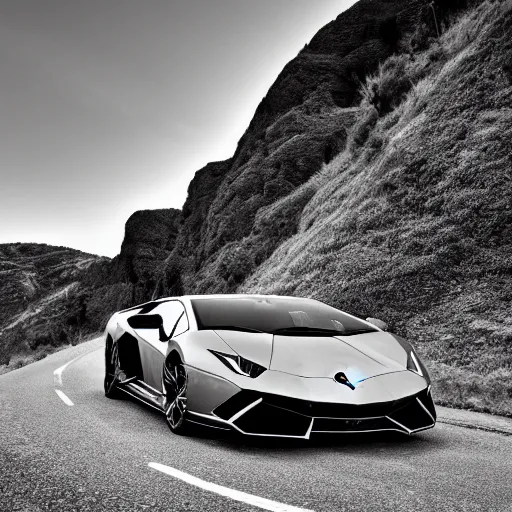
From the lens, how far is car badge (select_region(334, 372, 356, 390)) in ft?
15.7

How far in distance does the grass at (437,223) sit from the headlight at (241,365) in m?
3.56

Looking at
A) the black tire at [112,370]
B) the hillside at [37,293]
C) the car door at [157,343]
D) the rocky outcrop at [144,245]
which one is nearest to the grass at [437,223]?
the car door at [157,343]

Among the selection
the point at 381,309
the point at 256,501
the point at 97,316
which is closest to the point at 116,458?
the point at 256,501

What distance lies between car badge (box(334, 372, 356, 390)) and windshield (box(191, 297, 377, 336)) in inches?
33.6

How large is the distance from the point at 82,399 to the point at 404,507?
226 inches

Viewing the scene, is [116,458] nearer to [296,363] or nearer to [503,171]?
[296,363]

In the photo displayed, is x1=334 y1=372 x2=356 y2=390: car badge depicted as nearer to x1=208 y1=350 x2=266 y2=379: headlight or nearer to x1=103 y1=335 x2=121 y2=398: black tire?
x1=208 y1=350 x2=266 y2=379: headlight

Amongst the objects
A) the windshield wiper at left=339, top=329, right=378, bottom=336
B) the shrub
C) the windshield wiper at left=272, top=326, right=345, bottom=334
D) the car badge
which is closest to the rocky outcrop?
the shrub

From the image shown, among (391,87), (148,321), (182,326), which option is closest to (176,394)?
(182,326)

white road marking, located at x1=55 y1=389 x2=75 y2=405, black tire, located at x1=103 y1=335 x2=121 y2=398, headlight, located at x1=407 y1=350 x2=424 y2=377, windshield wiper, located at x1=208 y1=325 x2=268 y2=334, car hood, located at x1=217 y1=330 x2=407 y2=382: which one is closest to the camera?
car hood, located at x1=217 y1=330 x2=407 y2=382

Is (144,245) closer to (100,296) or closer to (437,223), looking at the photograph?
(100,296)

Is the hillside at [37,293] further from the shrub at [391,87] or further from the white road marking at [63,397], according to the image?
the white road marking at [63,397]

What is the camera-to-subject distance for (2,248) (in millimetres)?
144625

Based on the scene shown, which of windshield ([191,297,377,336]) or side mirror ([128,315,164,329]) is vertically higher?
side mirror ([128,315,164,329])
